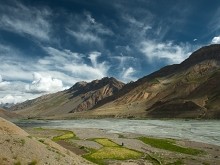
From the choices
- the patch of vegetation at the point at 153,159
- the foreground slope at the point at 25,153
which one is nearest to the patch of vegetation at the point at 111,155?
the patch of vegetation at the point at 153,159

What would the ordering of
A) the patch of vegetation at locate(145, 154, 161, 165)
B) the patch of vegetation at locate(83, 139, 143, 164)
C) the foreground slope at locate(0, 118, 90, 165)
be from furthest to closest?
the patch of vegetation at locate(83, 139, 143, 164)
the patch of vegetation at locate(145, 154, 161, 165)
the foreground slope at locate(0, 118, 90, 165)

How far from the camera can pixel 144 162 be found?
4531cm

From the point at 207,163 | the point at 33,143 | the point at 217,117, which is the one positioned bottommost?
the point at 207,163

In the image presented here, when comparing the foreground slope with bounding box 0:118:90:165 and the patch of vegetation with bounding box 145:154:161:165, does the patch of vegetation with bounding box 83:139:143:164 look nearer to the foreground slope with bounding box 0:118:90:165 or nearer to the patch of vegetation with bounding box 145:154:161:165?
the patch of vegetation with bounding box 145:154:161:165

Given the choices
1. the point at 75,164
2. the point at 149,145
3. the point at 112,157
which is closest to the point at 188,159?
the point at 112,157

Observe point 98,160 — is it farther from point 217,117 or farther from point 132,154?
point 217,117

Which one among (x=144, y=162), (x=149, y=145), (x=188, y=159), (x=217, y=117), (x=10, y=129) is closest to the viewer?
(x=10, y=129)

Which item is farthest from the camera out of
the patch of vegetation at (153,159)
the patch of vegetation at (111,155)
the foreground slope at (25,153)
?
the patch of vegetation at (111,155)

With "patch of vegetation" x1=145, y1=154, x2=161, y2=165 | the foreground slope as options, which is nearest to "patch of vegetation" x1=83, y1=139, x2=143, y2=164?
"patch of vegetation" x1=145, y1=154, x2=161, y2=165

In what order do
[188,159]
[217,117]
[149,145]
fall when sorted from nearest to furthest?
[188,159], [149,145], [217,117]

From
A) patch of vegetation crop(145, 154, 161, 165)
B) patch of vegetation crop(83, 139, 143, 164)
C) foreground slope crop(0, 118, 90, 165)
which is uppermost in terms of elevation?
foreground slope crop(0, 118, 90, 165)

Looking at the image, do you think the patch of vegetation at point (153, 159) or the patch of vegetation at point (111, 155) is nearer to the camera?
the patch of vegetation at point (153, 159)

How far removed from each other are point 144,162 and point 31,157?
2028 centimetres

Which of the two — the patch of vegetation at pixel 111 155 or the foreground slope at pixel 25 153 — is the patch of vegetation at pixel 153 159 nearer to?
the patch of vegetation at pixel 111 155
